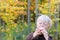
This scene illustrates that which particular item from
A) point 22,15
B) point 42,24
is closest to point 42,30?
point 42,24

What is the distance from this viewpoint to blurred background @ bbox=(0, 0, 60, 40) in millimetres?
6676

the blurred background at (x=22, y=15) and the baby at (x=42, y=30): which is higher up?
the baby at (x=42, y=30)

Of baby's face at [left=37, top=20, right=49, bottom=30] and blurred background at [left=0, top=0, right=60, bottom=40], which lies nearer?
baby's face at [left=37, top=20, right=49, bottom=30]

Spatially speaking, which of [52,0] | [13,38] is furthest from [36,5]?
[13,38]

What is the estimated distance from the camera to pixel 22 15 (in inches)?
286

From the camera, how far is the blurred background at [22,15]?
6.68m

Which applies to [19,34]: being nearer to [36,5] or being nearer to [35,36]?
[36,5]

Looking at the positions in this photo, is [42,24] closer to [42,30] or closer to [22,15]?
[42,30]

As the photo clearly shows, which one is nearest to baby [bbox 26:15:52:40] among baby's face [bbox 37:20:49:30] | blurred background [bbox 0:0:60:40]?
baby's face [bbox 37:20:49:30]

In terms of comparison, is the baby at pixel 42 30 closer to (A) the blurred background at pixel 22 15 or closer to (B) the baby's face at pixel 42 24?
(B) the baby's face at pixel 42 24

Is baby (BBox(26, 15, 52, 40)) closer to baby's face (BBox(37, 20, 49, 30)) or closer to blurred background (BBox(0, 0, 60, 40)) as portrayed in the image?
baby's face (BBox(37, 20, 49, 30))

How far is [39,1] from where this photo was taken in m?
7.12

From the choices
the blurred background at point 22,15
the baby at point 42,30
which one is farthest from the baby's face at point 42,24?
the blurred background at point 22,15

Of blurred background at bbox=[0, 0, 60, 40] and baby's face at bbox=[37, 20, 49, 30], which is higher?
baby's face at bbox=[37, 20, 49, 30]
